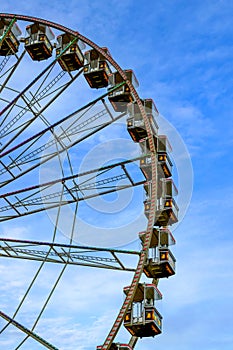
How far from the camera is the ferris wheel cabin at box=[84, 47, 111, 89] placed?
2400 cm

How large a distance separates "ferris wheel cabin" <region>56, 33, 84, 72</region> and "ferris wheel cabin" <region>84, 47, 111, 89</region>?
27 centimetres

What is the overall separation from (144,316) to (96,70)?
908cm

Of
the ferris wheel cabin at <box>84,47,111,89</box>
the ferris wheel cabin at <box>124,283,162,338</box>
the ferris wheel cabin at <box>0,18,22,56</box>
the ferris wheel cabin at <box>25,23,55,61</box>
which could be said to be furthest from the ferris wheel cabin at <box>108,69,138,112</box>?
the ferris wheel cabin at <box>124,283,162,338</box>

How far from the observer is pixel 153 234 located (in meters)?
20.1

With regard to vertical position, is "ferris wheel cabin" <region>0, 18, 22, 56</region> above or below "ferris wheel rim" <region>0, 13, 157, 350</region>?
above

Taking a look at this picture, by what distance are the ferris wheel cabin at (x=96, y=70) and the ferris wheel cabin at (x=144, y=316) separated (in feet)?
27.0

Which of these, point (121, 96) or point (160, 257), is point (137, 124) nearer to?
point (121, 96)

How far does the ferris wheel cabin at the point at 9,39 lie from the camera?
25.1m

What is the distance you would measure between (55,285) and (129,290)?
10.1ft

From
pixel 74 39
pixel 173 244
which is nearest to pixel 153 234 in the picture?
pixel 173 244

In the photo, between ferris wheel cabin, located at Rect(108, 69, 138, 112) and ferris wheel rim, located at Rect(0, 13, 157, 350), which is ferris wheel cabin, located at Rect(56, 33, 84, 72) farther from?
ferris wheel cabin, located at Rect(108, 69, 138, 112)

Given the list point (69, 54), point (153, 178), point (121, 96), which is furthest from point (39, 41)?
point (153, 178)

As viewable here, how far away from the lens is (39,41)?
25.0 metres

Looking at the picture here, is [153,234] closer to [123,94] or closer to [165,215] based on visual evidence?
[165,215]
